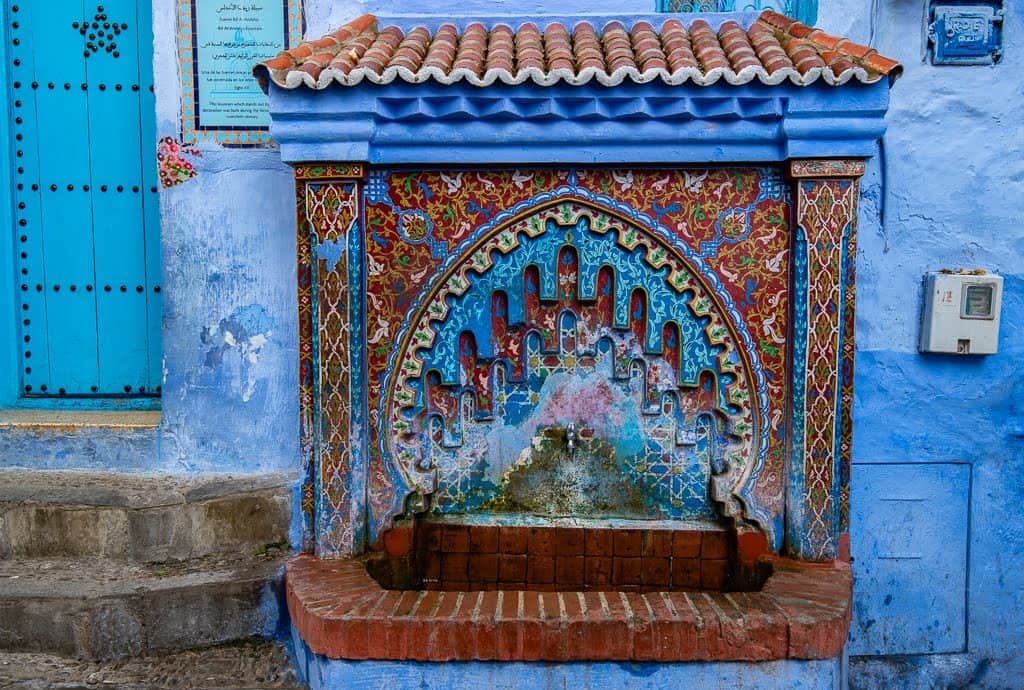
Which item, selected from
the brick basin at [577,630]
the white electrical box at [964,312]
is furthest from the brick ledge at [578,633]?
the white electrical box at [964,312]

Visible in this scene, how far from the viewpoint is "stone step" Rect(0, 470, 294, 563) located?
3.63 meters

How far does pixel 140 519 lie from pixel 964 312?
350 centimetres

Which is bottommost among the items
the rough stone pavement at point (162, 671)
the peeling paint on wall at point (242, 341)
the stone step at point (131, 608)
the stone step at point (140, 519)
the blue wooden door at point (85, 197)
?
the rough stone pavement at point (162, 671)

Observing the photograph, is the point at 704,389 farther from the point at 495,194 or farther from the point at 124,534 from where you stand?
the point at 124,534

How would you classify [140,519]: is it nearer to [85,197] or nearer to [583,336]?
[85,197]

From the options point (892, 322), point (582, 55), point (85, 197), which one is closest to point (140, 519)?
point (85, 197)

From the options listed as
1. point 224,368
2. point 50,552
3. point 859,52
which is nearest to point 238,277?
point 224,368

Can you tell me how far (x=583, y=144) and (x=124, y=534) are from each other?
2.40 meters

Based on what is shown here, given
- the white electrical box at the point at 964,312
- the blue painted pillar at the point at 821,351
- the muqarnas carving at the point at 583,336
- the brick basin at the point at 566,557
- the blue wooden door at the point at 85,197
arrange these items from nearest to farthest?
the blue painted pillar at the point at 821,351, the muqarnas carving at the point at 583,336, the brick basin at the point at 566,557, the white electrical box at the point at 964,312, the blue wooden door at the point at 85,197

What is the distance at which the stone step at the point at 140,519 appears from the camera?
363cm

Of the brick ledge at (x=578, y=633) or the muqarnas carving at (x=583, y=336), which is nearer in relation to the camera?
the brick ledge at (x=578, y=633)

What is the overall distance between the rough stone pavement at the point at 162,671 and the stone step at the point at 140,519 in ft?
1.45

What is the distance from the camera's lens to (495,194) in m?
3.44

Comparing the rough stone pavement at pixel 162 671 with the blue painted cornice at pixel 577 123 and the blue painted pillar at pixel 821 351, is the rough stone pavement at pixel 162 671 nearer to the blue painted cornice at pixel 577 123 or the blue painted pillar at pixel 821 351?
the blue painted cornice at pixel 577 123
